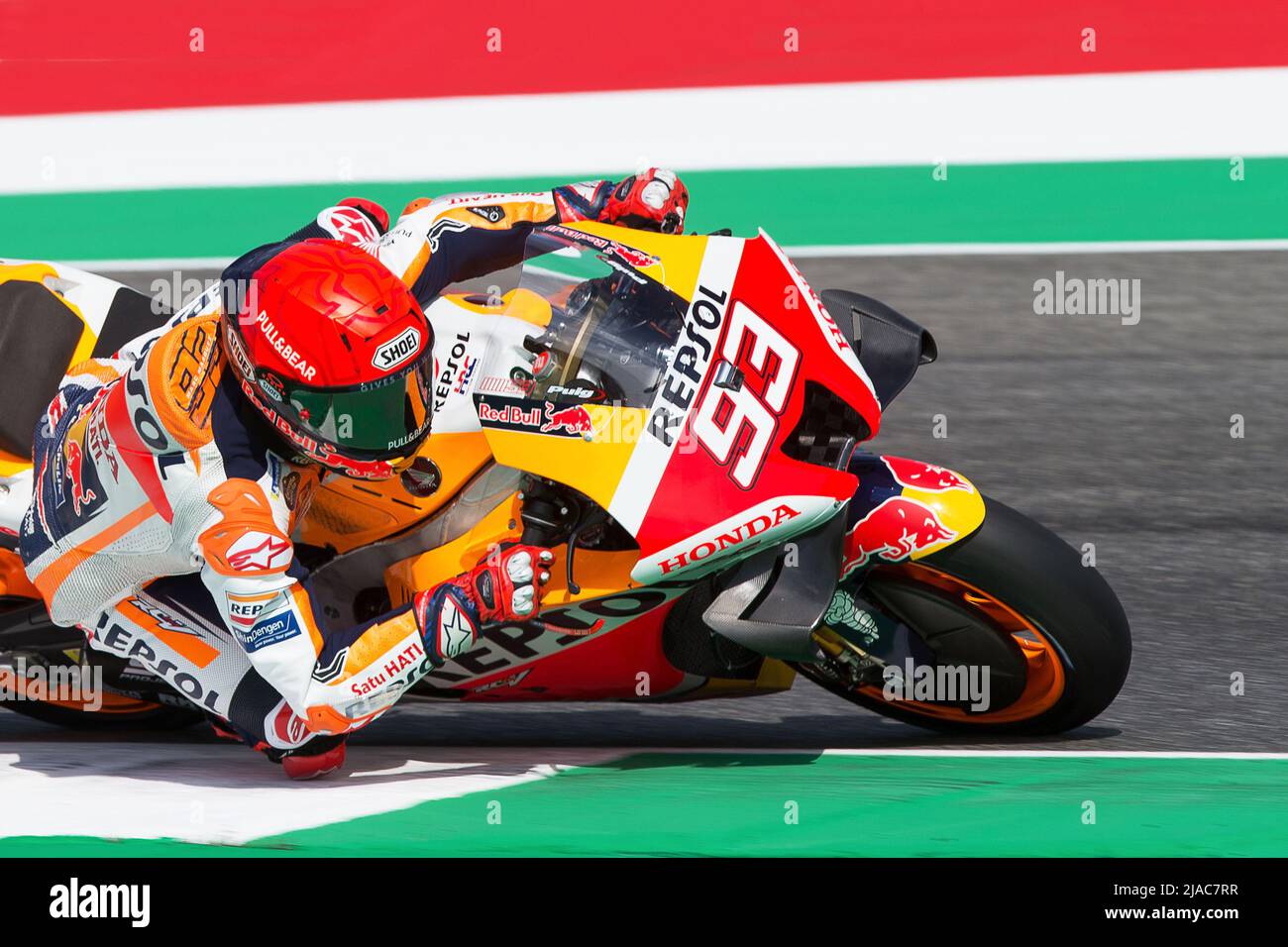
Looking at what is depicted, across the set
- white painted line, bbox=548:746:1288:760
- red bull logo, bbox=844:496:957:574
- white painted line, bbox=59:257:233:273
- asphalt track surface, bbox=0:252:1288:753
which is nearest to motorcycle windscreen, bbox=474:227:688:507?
red bull logo, bbox=844:496:957:574

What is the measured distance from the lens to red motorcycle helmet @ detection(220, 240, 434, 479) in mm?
3539

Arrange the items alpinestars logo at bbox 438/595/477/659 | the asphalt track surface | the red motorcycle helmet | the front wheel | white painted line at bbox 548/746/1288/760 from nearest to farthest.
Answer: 1. the red motorcycle helmet
2. alpinestars logo at bbox 438/595/477/659
3. the front wheel
4. white painted line at bbox 548/746/1288/760
5. the asphalt track surface

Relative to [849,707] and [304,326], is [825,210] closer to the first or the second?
[849,707]

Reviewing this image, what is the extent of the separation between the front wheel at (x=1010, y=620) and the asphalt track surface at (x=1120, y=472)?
7.4 inches

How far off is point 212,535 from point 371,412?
46 centimetres

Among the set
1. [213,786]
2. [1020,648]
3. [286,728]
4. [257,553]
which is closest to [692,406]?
[257,553]

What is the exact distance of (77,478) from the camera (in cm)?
403

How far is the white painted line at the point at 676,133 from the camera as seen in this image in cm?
852

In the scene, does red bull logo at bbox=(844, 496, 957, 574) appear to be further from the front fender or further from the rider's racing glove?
the rider's racing glove

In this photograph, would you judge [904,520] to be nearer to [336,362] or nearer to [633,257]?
[633,257]

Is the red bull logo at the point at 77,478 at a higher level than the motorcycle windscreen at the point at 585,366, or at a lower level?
lower

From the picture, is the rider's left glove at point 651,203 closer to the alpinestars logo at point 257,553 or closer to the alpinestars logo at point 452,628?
the alpinestars logo at point 452,628

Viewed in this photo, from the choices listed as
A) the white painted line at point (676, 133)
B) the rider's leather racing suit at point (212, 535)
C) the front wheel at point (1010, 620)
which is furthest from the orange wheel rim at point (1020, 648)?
the white painted line at point (676, 133)

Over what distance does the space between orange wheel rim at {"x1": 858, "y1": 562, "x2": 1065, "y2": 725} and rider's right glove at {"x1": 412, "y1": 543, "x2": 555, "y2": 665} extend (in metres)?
0.88
